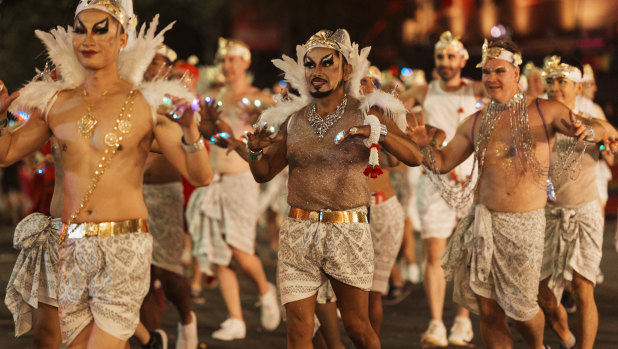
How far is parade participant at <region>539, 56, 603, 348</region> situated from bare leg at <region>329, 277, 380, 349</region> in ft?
6.80

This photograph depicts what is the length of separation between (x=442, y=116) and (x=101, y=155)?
486 cm

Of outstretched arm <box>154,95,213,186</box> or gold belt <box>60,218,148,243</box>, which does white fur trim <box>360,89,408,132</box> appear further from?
gold belt <box>60,218,148,243</box>

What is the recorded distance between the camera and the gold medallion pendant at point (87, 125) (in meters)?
5.03

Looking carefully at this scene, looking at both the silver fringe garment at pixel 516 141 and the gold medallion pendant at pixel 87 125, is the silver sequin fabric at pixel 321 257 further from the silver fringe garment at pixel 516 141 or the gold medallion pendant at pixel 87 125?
the gold medallion pendant at pixel 87 125

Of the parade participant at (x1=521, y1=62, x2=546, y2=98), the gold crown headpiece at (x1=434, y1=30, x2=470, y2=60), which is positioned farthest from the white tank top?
the parade participant at (x1=521, y1=62, x2=546, y2=98)

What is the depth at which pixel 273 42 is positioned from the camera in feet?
101

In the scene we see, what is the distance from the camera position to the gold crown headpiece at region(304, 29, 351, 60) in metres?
5.89

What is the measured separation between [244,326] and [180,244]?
1.33 m

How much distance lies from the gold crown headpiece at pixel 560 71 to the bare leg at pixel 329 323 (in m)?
2.73

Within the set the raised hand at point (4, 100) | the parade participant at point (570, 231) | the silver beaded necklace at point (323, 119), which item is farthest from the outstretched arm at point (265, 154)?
the parade participant at point (570, 231)

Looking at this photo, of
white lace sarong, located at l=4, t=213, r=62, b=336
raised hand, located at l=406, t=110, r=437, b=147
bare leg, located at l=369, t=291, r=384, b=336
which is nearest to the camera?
white lace sarong, located at l=4, t=213, r=62, b=336

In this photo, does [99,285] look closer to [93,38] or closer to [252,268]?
[93,38]

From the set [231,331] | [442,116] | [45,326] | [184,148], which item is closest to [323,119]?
[184,148]

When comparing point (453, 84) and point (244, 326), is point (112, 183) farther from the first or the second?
point (453, 84)
